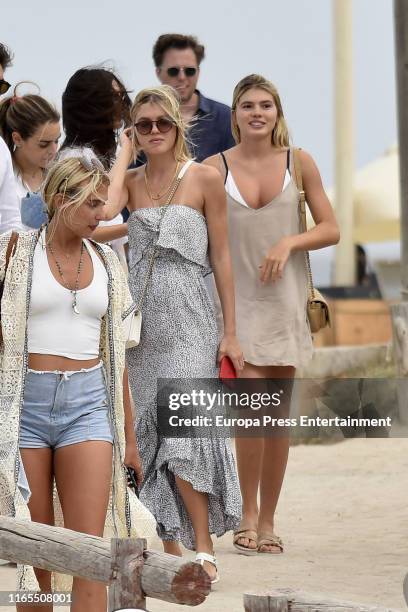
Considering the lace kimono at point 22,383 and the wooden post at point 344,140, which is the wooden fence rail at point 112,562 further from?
the wooden post at point 344,140

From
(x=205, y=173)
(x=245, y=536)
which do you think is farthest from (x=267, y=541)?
(x=205, y=173)

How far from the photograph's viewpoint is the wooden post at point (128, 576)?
12.4ft

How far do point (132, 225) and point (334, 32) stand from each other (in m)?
19.3

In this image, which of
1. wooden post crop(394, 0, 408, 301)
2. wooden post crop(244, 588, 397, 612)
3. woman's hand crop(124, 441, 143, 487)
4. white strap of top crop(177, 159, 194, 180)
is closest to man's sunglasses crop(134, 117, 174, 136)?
white strap of top crop(177, 159, 194, 180)

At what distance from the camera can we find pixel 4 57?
18.7 ft

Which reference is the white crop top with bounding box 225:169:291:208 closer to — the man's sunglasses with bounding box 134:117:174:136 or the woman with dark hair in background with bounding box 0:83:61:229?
the man's sunglasses with bounding box 134:117:174:136

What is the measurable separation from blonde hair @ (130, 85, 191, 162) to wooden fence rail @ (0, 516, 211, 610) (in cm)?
203

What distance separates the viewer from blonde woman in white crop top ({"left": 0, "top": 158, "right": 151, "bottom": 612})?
436cm

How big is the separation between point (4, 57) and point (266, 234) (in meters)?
1.36

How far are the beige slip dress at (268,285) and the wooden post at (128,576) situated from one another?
8.42 ft

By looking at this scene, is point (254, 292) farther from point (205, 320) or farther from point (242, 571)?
point (242, 571)

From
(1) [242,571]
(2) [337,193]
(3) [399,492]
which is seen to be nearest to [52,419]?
(1) [242,571]

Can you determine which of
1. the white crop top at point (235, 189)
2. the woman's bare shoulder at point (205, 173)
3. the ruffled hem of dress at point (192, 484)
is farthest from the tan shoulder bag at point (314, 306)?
the ruffled hem of dress at point (192, 484)

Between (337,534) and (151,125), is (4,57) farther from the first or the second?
(337,534)
